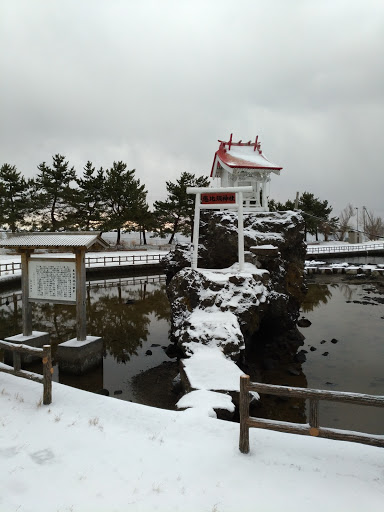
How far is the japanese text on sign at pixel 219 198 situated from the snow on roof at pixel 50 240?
484 centimetres

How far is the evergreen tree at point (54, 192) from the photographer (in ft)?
155

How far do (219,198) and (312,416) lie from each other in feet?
33.6

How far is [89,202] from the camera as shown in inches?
1993

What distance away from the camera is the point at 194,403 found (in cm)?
718

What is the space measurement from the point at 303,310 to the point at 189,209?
3390 centimetres

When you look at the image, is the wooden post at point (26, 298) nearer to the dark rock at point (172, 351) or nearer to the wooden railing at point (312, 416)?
the dark rock at point (172, 351)

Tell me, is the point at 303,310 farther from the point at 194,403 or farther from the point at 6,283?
the point at 6,283

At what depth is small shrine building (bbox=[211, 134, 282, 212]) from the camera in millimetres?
18156

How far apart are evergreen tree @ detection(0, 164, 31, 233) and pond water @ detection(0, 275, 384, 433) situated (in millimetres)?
24648

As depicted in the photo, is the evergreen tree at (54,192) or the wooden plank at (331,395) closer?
the wooden plank at (331,395)

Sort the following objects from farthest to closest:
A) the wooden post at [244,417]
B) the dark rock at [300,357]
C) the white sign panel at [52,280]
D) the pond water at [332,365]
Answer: the dark rock at [300,357] < the white sign panel at [52,280] < the pond water at [332,365] < the wooden post at [244,417]

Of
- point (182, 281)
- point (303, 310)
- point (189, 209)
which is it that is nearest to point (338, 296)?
point (303, 310)

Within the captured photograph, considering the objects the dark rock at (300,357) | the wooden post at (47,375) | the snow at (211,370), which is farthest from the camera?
the dark rock at (300,357)

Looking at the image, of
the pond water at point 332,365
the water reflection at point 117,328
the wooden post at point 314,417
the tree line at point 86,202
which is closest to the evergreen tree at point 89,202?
the tree line at point 86,202
